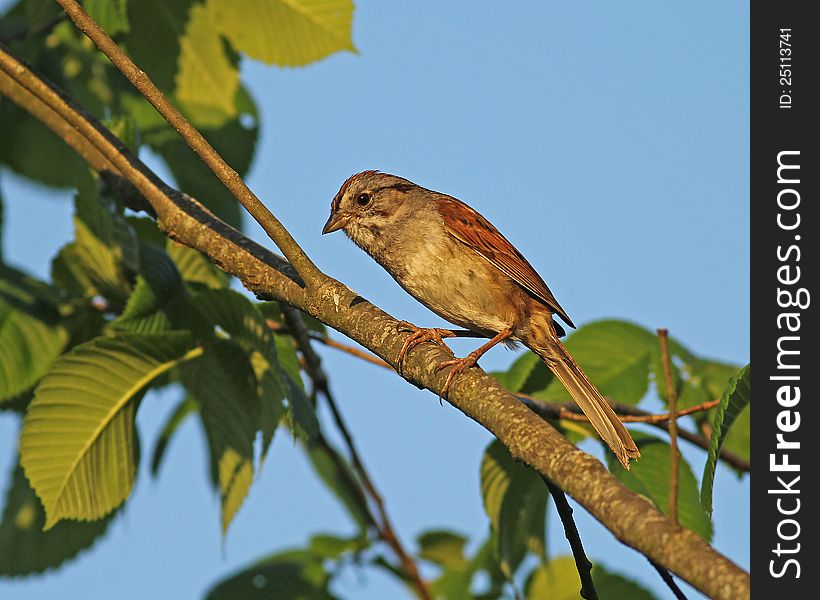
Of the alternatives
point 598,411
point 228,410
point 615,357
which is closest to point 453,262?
point 615,357

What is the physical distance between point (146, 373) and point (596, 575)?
2.47 metres

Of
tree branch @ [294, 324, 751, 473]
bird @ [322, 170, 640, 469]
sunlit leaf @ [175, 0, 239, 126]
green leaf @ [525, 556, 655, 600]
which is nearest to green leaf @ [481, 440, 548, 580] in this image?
tree branch @ [294, 324, 751, 473]

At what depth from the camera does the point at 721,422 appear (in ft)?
9.98

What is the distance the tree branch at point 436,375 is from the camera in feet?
7.25

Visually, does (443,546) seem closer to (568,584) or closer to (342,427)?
(568,584)

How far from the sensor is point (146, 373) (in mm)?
4188

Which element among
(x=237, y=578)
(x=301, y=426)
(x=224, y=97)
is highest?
(x=224, y=97)

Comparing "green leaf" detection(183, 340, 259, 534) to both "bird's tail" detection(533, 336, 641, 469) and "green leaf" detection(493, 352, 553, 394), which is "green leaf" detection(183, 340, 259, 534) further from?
"bird's tail" detection(533, 336, 641, 469)

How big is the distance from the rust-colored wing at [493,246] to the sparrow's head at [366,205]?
0.28m
